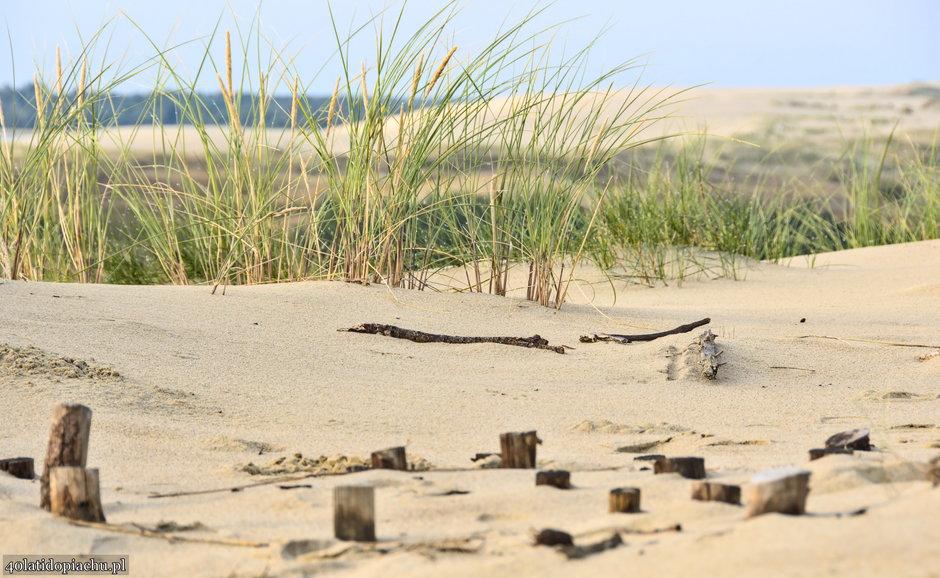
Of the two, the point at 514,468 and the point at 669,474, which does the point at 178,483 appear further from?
the point at 669,474

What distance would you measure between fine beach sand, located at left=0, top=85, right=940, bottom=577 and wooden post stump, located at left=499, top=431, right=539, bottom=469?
36 mm

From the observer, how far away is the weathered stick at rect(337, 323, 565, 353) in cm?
274

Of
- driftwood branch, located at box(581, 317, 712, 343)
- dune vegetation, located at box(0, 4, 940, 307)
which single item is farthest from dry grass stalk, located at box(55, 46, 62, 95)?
driftwood branch, located at box(581, 317, 712, 343)

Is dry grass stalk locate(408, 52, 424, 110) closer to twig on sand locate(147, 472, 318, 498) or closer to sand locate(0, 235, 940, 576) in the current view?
sand locate(0, 235, 940, 576)

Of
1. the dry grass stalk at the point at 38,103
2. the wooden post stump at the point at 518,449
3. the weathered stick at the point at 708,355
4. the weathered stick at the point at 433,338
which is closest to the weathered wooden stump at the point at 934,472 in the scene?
the wooden post stump at the point at 518,449

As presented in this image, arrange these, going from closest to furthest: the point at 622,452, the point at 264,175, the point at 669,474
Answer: the point at 669,474 < the point at 622,452 < the point at 264,175

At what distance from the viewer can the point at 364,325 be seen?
2.78 metres

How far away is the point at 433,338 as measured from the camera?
2744 millimetres

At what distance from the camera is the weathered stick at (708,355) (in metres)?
2.41

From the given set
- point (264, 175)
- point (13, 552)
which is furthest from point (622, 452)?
point (264, 175)

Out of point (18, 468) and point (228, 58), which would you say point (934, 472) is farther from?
point (228, 58)

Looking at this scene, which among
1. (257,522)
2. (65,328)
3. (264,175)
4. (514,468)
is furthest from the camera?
(264,175)

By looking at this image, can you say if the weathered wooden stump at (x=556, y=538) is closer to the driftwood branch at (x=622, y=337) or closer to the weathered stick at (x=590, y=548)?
the weathered stick at (x=590, y=548)

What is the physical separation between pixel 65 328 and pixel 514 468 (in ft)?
4.82
